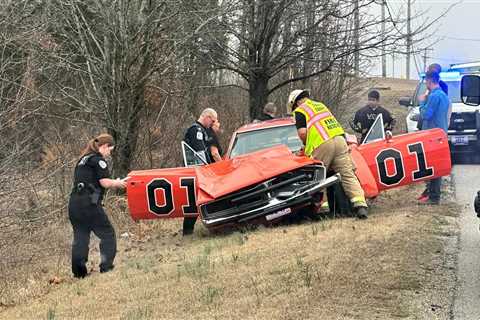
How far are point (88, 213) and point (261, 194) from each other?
204cm

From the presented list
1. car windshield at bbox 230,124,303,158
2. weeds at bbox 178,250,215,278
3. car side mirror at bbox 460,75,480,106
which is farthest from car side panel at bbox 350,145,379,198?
car side mirror at bbox 460,75,480,106

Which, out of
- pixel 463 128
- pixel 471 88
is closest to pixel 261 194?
pixel 471 88

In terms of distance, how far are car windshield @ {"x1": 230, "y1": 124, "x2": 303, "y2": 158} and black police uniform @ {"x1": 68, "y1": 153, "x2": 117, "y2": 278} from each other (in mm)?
2712

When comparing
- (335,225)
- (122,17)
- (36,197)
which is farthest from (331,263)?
(122,17)

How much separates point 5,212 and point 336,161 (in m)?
4.79

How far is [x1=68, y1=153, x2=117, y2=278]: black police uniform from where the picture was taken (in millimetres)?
7527

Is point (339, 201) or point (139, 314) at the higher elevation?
point (339, 201)

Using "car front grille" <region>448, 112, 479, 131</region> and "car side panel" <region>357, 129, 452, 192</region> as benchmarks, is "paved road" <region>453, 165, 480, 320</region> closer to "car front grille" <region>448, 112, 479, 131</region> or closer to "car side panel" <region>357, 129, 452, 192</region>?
"car side panel" <region>357, 129, 452, 192</region>

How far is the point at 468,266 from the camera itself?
5.91 meters

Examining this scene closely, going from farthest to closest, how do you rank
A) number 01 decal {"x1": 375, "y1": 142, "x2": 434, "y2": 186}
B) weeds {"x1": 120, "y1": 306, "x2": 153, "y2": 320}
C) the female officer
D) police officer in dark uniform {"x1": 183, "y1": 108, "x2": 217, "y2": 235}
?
police officer in dark uniform {"x1": 183, "y1": 108, "x2": 217, "y2": 235} → number 01 decal {"x1": 375, "y1": 142, "x2": 434, "y2": 186} → the female officer → weeds {"x1": 120, "y1": 306, "x2": 153, "y2": 320}

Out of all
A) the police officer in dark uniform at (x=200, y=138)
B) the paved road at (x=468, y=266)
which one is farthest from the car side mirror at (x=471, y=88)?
the police officer in dark uniform at (x=200, y=138)

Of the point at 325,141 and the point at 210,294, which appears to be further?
the point at 325,141

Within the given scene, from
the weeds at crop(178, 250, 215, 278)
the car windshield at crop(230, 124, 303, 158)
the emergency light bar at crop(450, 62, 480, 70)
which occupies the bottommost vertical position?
the weeds at crop(178, 250, 215, 278)

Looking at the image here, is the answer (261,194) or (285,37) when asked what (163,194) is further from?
(285,37)
